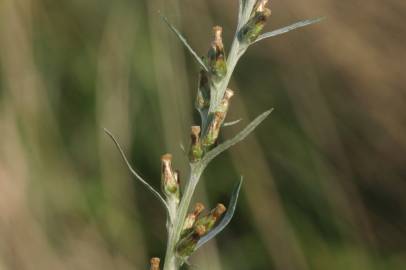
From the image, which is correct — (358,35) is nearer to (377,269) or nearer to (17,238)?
(377,269)

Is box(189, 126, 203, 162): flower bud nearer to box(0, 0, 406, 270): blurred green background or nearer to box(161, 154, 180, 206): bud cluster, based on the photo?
box(161, 154, 180, 206): bud cluster

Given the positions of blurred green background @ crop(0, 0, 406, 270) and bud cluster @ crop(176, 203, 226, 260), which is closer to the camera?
bud cluster @ crop(176, 203, 226, 260)

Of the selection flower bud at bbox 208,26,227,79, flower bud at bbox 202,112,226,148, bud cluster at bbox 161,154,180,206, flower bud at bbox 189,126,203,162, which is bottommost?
bud cluster at bbox 161,154,180,206

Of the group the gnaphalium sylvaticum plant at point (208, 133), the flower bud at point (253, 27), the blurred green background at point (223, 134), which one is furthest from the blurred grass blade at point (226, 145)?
the blurred green background at point (223, 134)

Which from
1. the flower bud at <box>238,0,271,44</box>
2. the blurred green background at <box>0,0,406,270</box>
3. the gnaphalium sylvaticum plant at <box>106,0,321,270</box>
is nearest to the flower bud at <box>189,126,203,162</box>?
the gnaphalium sylvaticum plant at <box>106,0,321,270</box>

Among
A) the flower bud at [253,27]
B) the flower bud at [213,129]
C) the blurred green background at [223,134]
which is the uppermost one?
the flower bud at [253,27]

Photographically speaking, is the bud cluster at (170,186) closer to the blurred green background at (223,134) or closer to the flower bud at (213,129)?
the flower bud at (213,129)

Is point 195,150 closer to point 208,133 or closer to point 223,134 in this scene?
point 208,133
